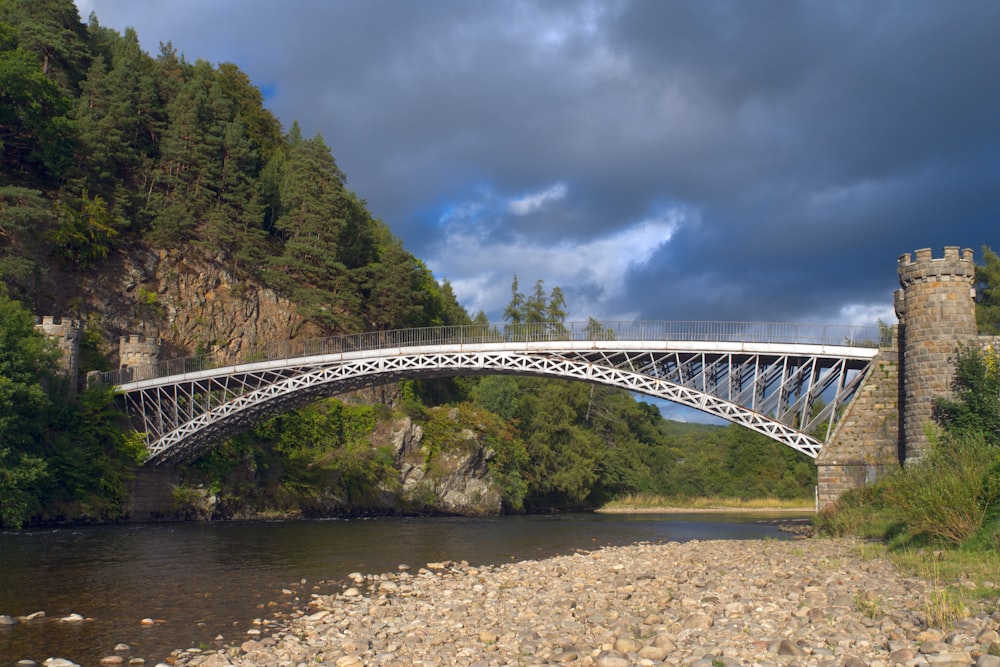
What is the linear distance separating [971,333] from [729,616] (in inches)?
811

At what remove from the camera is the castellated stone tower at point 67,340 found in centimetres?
3747

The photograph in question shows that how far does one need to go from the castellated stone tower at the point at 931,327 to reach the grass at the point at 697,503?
125 ft

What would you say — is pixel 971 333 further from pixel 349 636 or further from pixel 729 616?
pixel 349 636

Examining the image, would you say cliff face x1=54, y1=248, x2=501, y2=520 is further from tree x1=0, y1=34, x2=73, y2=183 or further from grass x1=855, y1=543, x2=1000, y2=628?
grass x1=855, y1=543, x2=1000, y2=628

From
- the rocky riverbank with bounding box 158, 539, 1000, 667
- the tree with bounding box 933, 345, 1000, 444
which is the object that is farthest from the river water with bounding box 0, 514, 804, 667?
the tree with bounding box 933, 345, 1000, 444

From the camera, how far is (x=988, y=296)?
5472 cm

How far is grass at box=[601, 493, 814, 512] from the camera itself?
6462 cm

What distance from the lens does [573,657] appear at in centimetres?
927

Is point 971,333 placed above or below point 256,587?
above

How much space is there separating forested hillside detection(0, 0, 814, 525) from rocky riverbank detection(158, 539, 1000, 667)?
21879 mm

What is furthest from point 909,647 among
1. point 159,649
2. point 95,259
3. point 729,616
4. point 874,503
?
point 95,259

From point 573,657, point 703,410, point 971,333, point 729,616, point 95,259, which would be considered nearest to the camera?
point 573,657

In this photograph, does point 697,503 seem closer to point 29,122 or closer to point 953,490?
point 953,490

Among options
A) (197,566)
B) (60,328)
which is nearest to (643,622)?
(197,566)
